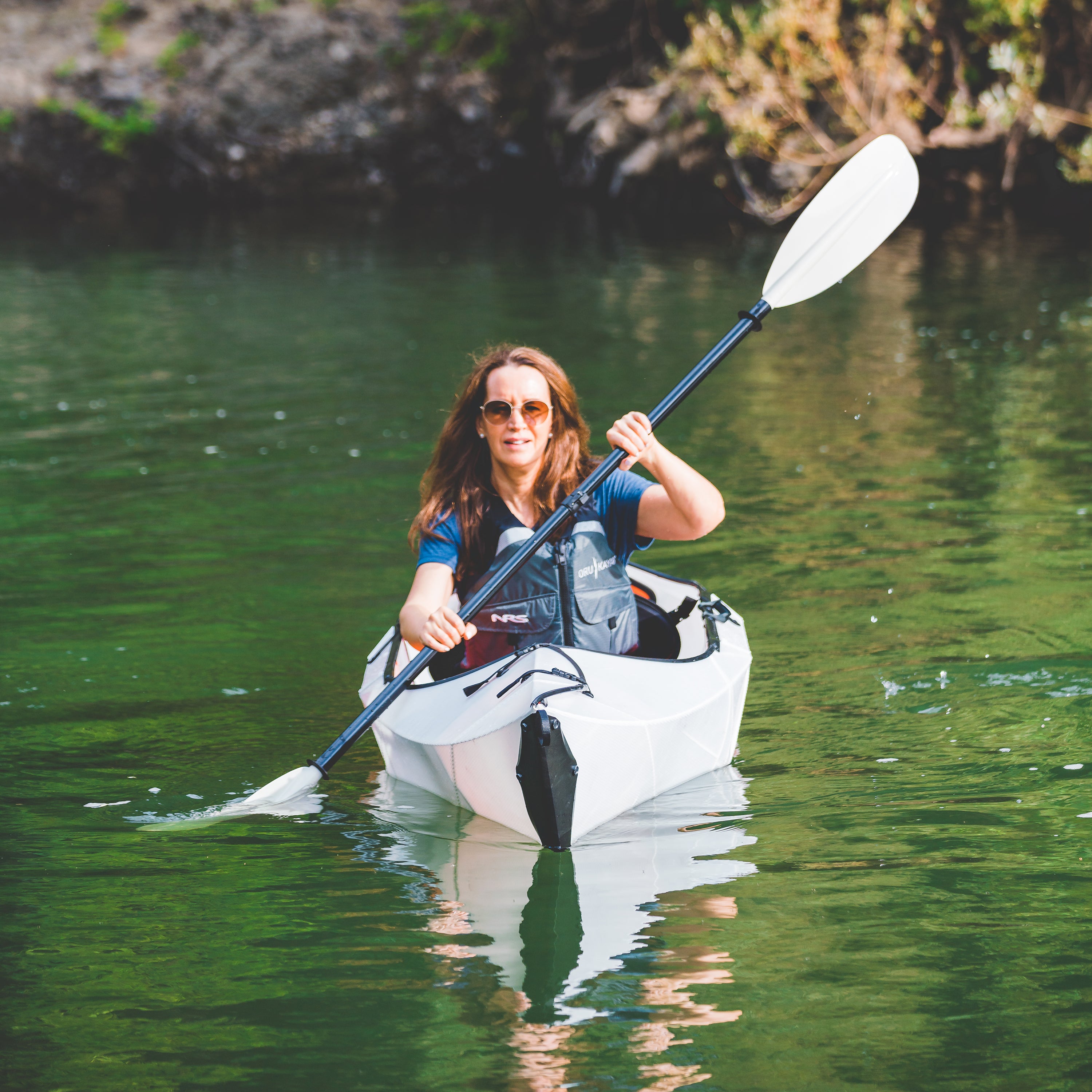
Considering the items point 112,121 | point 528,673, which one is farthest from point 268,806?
point 112,121

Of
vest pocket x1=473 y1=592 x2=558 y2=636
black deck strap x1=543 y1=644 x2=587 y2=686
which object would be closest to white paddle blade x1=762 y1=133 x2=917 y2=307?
vest pocket x1=473 y1=592 x2=558 y2=636

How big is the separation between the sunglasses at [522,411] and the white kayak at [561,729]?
0.59 meters

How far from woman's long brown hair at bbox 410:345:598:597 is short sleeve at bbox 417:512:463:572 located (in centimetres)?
1

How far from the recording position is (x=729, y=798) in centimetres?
371

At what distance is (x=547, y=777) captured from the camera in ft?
10.5

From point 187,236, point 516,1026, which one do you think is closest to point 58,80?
point 187,236

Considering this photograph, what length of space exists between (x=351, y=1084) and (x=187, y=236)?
17.6 m

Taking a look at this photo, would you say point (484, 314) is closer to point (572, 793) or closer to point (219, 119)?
point (572, 793)

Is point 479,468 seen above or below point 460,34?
below

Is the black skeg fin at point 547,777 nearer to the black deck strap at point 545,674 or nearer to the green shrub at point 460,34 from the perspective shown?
the black deck strap at point 545,674

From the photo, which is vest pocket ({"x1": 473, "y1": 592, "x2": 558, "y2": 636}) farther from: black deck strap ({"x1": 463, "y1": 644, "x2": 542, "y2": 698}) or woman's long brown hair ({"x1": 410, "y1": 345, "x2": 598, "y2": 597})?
black deck strap ({"x1": 463, "y1": 644, "x2": 542, "y2": 698})

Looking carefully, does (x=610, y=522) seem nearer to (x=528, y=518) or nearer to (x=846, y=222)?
(x=528, y=518)

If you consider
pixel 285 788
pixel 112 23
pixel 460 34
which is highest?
pixel 112 23

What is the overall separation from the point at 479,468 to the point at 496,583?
379mm
